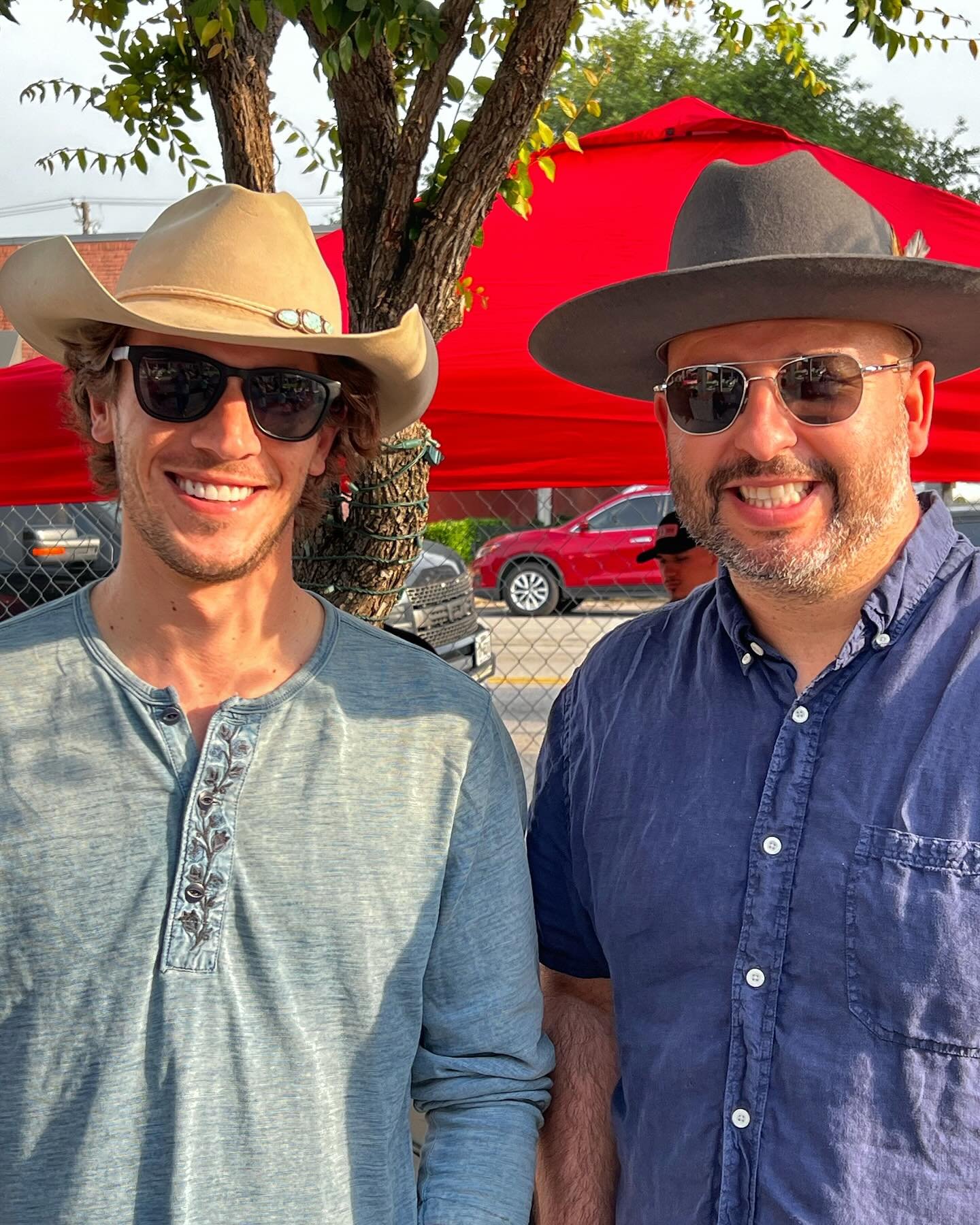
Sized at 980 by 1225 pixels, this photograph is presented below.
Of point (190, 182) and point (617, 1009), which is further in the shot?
point (190, 182)

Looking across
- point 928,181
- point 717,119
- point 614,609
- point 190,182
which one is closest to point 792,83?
point 928,181

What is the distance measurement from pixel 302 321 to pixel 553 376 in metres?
1.63

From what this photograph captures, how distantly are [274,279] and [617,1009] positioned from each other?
1247 millimetres

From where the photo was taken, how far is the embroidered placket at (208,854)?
→ 1.52 m

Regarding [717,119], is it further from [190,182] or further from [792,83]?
[792,83]

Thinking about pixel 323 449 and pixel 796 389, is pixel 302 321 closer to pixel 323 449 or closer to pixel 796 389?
pixel 323 449

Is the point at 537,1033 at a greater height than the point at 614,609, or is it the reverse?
the point at 537,1033

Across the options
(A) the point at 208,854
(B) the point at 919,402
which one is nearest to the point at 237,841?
(A) the point at 208,854

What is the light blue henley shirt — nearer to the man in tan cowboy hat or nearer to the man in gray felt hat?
the man in tan cowboy hat

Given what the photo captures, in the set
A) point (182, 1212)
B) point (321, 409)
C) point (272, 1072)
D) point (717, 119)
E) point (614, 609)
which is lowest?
point (614, 609)

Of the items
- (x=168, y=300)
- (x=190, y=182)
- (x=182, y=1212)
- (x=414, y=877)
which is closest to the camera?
(x=182, y=1212)

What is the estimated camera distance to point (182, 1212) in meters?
1.46

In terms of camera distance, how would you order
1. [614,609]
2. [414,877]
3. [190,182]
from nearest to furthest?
[414,877], [190,182], [614,609]

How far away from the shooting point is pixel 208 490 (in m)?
1.70
